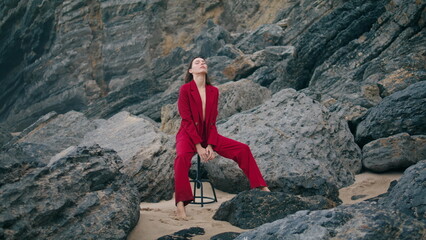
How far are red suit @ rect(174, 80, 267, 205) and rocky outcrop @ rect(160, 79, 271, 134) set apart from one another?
154 inches

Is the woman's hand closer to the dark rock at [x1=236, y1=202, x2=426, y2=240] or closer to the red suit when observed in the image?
the red suit

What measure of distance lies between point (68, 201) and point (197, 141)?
1629mm

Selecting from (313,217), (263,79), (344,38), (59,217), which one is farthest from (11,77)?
(313,217)

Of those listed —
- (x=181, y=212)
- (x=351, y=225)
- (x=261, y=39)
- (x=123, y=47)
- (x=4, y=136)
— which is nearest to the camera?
(x=351, y=225)

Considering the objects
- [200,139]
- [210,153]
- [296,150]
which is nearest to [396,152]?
[296,150]

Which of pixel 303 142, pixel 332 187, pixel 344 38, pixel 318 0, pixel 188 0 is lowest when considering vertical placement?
pixel 332 187

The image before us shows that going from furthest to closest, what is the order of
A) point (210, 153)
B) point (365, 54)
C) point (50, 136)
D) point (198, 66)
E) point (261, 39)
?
1. point (261, 39)
2. point (50, 136)
3. point (365, 54)
4. point (198, 66)
5. point (210, 153)

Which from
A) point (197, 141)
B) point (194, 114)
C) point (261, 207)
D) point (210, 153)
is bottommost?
point (261, 207)

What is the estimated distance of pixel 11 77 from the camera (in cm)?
2133

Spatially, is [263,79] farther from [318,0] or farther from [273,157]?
[273,157]

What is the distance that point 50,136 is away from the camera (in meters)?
11.0

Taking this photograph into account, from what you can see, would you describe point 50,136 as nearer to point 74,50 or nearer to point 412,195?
point 412,195

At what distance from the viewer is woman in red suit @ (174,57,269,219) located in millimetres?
4461

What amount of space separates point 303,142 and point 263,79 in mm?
7735
